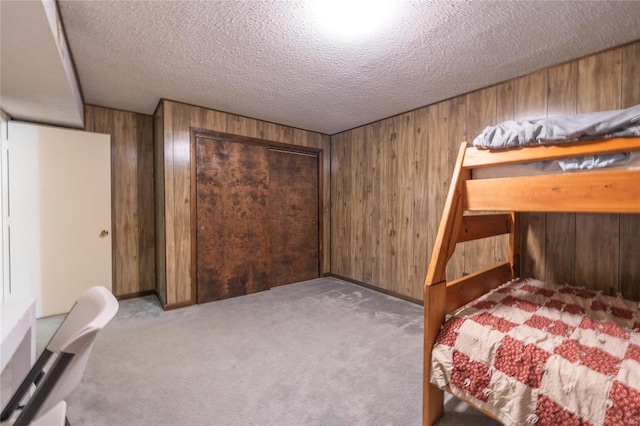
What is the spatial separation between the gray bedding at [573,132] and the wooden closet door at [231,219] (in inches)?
104

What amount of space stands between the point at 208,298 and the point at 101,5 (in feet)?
8.84

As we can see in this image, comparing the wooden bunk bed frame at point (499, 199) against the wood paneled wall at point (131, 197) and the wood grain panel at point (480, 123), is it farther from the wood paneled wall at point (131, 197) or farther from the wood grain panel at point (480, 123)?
the wood paneled wall at point (131, 197)

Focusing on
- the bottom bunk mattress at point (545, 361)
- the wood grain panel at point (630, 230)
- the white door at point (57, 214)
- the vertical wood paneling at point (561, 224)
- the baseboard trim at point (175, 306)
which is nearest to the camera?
the bottom bunk mattress at point (545, 361)

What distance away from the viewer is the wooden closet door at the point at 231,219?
3.15 metres

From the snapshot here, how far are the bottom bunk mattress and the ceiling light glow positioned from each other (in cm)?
175

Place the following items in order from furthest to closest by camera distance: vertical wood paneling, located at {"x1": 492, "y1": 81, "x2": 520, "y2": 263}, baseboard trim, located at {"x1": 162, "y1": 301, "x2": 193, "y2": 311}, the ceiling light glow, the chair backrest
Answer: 1. baseboard trim, located at {"x1": 162, "y1": 301, "x2": 193, "y2": 311}
2. vertical wood paneling, located at {"x1": 492, "y1": 81, "x2": 520, "y2": 263}
3. the ceiling light glow
4. the chair backrest

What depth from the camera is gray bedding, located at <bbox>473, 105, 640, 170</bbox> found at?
1.16m

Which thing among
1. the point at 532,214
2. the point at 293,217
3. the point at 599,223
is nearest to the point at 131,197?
the point at 293,217

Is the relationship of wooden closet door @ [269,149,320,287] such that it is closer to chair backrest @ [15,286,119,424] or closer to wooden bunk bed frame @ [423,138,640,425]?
wooden bunk bed frame @ [423,138,640,425]

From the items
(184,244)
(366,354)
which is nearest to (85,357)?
(366,354)

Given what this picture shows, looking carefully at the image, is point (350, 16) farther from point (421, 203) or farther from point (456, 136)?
point (421, 203)

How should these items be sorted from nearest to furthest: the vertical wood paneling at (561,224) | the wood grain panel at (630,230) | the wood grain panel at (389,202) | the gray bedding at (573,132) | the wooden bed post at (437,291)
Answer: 1. the gray bedding at (573,132)
2. the wooden bed post at (437,291)
3. the wood grain panel at (630,230)
4. the vertical wood paneling at (561,224)
5. the wood grain panel at (389,202)

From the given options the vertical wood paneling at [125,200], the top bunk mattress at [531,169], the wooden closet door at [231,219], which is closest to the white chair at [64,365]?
the top bunk mattress at [531,169]

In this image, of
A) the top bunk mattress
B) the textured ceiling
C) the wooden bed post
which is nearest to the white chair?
the wooden bed post
